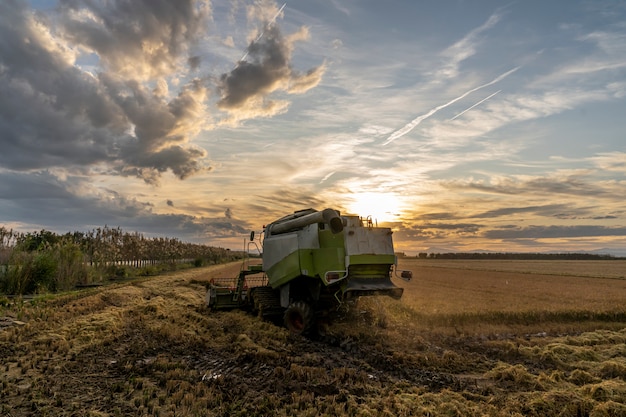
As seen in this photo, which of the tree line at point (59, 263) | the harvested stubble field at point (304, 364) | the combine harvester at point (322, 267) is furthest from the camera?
the tree line at point (59, 263)

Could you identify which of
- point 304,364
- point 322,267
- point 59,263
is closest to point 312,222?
point 322,267

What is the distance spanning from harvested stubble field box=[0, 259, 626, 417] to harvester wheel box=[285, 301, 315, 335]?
16.6 inches

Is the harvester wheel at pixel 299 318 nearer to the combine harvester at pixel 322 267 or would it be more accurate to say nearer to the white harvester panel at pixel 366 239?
the combine harvester at pixel 322 267

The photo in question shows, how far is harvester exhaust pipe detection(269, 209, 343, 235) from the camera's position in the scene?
1045cm

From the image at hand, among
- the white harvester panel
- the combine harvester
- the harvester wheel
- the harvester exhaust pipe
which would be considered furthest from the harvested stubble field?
the harvester exhaust pipe

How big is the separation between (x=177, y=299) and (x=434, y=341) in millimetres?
11597

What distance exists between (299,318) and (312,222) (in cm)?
262

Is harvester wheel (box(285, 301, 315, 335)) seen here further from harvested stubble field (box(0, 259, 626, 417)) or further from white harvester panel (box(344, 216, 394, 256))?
white harvester panel (box(344, 216, 394, 256))

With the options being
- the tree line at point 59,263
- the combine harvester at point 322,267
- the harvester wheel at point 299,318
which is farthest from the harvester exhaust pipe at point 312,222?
the tree line at point 59,263

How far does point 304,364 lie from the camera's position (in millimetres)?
8023

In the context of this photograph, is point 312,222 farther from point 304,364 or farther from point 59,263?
point 59,263

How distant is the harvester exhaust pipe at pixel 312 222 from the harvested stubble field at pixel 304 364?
2.79 metres

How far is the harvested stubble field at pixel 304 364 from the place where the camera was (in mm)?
5988

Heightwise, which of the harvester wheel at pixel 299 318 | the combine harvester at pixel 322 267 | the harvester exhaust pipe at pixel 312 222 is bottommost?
the harvester wheel at pixel 299 318
